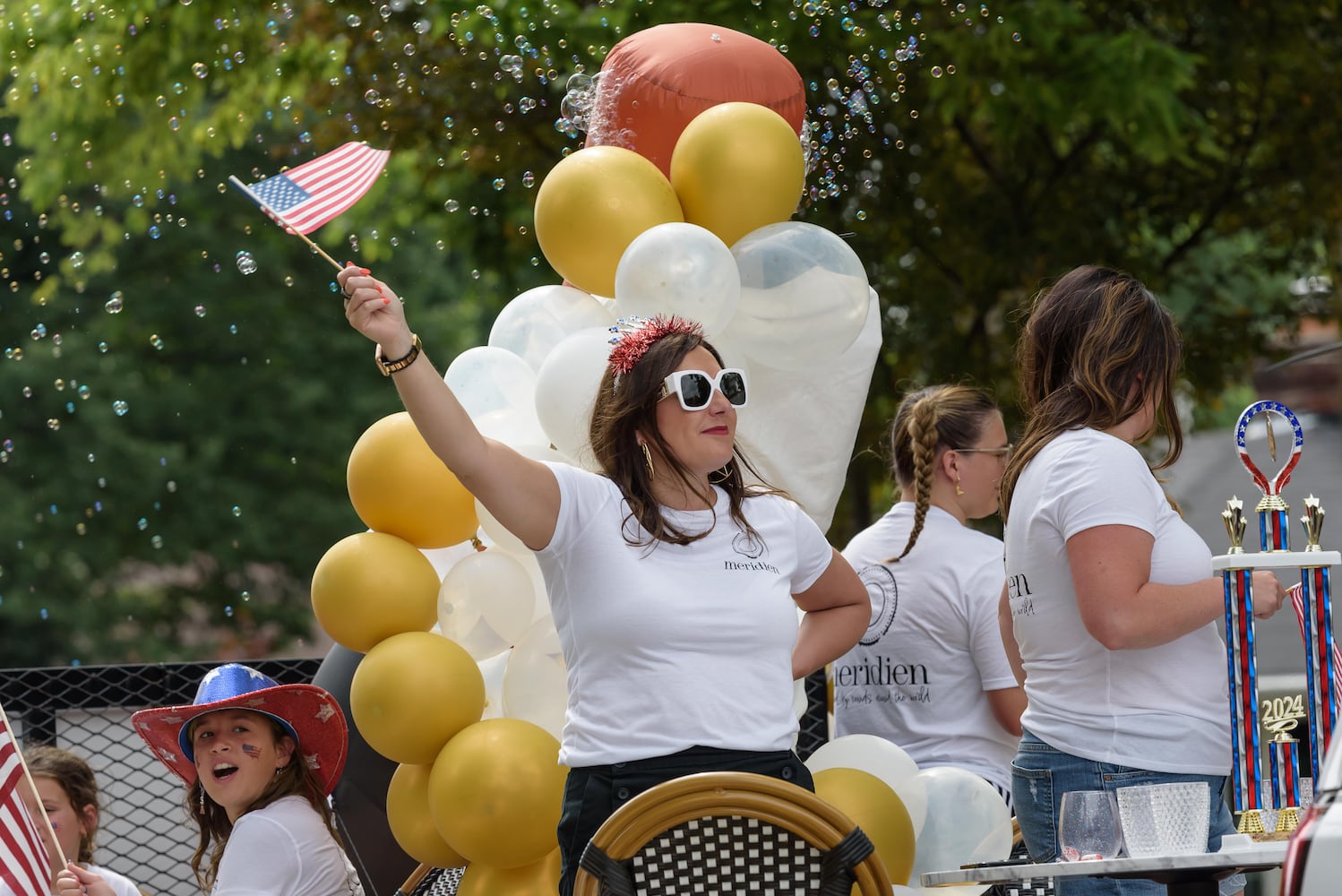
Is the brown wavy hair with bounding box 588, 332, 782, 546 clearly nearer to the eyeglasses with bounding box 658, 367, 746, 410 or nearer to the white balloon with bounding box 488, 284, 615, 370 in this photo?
the eyeglasses with bounding box 658, 367, 746, 410

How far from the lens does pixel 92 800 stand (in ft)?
11.9

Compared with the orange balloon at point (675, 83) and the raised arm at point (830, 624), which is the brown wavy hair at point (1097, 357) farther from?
the orange balloon at point (675, 83)

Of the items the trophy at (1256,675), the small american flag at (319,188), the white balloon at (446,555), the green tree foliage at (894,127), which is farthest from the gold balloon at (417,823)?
the green tree foliage at (894,127)

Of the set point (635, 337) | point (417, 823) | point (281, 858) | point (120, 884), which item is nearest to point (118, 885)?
point (120, 884)

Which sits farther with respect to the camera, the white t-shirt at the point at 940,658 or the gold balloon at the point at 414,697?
the white t-shirt at the point at 940,658

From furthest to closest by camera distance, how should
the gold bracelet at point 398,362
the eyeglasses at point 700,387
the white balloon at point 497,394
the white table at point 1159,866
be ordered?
1. the white balloon at point 497,394
2. the eyeglasses at point 700,387
3. the gold bracelet at point 398,362
4. the white table at point 1159,866

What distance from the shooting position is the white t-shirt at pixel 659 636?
2.51 meters

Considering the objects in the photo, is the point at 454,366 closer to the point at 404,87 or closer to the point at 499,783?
the point at 499,783

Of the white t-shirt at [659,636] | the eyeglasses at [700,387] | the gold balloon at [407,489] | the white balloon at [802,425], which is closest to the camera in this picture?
the white t-shirt at [659,636]

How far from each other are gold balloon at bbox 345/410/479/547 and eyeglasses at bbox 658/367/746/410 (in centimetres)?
85

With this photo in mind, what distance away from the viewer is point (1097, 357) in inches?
106

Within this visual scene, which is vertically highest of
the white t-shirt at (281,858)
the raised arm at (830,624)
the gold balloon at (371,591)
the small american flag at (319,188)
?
the small american flag at (319,188)

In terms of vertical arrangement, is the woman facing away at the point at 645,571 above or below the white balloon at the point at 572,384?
below

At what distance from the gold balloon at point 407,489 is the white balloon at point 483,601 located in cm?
10
